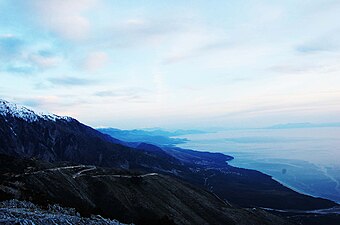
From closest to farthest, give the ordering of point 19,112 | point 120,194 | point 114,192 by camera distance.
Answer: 1. point 114,192
2. point 120,194
3. point 19,112

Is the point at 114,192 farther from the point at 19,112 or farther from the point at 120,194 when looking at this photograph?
the point at 19,112

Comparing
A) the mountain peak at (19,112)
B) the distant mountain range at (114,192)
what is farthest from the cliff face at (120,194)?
the mountain peak at (19,112)

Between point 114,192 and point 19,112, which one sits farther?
point 19,112

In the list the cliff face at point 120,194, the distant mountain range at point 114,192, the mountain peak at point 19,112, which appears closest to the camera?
the cliff face at point 120,194

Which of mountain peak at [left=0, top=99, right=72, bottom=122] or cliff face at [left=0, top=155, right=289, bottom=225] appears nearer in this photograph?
cliff face at [left=0, top=155, right=289, bottom=225]

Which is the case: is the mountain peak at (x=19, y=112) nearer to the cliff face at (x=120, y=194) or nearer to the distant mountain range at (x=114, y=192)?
the distant mountain range at (x=114, y=192)

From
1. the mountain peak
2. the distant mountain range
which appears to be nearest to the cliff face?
the distant mountain range

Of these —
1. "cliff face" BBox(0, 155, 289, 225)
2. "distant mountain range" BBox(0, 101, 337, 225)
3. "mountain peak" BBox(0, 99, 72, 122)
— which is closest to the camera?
"cliff face" BBox(0, 155, 289, 225)

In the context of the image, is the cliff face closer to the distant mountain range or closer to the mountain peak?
the distant mountain range

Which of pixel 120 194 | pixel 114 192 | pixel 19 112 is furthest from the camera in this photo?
pixel 19 112

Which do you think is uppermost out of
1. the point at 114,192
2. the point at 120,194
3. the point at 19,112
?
the point at 19,112

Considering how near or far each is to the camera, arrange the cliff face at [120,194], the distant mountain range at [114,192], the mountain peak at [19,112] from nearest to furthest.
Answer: the cliff face at [120,194]
the distant mountain range at [114,192]
the mountain peak at [19,112]

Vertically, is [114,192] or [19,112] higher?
[19,112]

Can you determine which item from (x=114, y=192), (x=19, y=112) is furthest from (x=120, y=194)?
(x=19, y=112)
